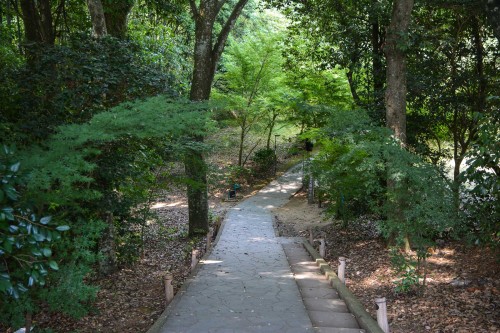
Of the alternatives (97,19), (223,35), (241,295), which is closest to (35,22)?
(97,19)

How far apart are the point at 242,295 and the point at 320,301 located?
1293 millimetres

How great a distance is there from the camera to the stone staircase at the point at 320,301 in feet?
19.2

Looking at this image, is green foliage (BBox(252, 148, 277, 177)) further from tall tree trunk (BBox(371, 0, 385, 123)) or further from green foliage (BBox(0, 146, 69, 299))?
green foliage (BBox(0, 146, 69, 299))

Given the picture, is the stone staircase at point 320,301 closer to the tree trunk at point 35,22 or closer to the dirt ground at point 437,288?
the dirt ground at point 437,288

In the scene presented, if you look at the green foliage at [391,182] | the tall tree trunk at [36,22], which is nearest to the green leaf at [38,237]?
the green foliage at [391,182]

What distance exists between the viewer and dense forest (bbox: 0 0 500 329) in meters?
4.88

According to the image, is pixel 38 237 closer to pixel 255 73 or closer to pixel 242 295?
pixel 242 295

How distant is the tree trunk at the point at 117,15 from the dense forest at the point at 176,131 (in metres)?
0.04

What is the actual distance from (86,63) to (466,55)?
9375mm

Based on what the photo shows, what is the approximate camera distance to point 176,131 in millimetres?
6277

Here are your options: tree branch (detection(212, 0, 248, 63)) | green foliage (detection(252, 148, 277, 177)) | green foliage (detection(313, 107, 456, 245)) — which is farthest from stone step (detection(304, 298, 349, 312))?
green foliage (detection(252, 148, 277, 177))

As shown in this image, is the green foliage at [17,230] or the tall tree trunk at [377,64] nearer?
the green foliage at [17,230]

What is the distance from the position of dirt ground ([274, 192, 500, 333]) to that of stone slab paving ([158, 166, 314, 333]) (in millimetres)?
1377

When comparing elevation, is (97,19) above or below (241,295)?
above
